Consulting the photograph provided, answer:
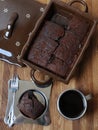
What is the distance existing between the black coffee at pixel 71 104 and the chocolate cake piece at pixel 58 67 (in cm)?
8

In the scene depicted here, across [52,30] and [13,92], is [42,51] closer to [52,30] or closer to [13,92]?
[52,30]

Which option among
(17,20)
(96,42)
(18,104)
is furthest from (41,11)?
(18,104)

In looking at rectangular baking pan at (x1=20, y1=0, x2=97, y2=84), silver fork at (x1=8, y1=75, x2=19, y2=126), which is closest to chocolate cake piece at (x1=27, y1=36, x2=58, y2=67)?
rectangular baking pan at (x1=20, y1=0, x2=97, y2=84)

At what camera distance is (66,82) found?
94 cm

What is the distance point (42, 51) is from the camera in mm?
956

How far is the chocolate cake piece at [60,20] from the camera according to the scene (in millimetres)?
1005

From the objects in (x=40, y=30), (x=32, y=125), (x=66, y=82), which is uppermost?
(x=40, y=30)

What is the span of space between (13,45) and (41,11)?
0.15 metres

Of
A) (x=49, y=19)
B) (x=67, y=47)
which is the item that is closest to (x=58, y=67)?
(x=67, y=47)

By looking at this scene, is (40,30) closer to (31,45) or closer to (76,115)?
(31,45)

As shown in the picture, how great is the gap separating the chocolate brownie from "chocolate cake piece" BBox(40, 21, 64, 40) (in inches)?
1.1

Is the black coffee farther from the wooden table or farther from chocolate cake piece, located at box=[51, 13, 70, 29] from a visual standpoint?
chocolate cake piece, located at box=[51, 13, 70, 29]

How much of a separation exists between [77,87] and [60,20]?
22 centimetres

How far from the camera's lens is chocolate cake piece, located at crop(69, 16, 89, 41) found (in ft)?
3.18
